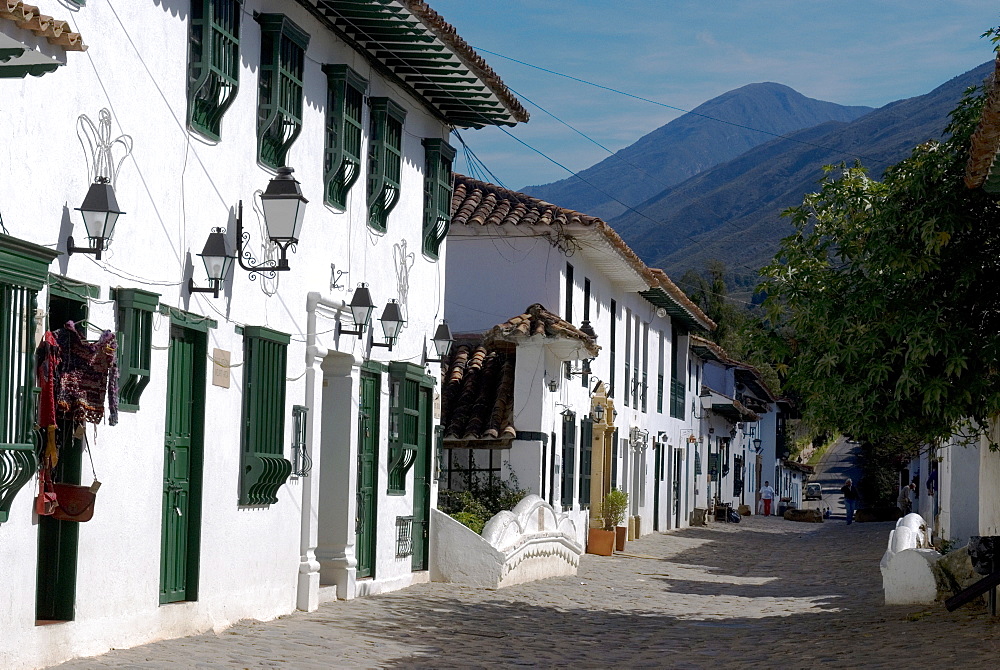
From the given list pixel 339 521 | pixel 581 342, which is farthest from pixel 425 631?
pixel 581 342

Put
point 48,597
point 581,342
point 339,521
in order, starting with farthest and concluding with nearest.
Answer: point 581,342 < point 339,521 < point 48,597

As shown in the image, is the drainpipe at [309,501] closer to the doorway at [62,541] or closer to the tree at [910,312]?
the doorway at [62,541]

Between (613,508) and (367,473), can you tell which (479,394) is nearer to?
(613,508)

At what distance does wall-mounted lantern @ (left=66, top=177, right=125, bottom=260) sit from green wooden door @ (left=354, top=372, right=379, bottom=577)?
6154 mm

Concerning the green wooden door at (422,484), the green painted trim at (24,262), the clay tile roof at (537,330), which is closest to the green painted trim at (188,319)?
the green painted trim at (24,262)

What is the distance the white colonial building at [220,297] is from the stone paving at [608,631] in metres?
0.44

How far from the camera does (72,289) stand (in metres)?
8.11

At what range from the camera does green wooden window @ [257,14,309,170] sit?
36.5 ft

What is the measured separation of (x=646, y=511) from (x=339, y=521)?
1842 cm

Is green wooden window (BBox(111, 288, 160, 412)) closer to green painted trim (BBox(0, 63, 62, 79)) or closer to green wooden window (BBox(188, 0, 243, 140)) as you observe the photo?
green wooden window (BBox(188, 0, 243, 140))

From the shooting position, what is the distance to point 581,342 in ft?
65.3

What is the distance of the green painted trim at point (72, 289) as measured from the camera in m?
7.89

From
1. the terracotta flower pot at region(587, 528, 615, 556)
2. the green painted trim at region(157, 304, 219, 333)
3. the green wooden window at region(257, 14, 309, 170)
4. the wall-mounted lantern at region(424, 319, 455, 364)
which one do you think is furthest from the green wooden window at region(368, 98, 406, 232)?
the terracotta flower pot at region(587, 528, 615, 556)

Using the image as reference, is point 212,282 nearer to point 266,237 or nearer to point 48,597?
point 266,237
